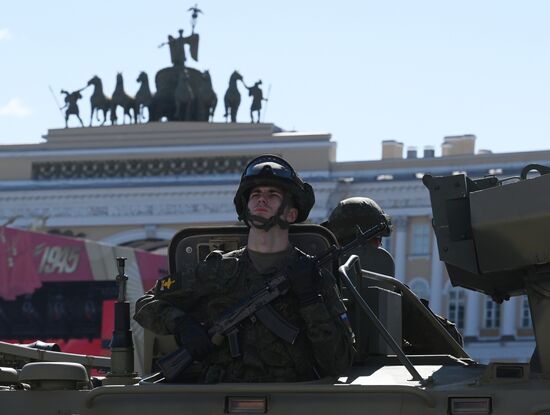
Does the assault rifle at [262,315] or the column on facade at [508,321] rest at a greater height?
the assault rifle at [262,315]

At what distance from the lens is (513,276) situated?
24.9ft

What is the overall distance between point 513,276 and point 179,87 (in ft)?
270

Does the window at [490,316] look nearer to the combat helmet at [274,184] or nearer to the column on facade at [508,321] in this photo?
the column on facade at [508,321]

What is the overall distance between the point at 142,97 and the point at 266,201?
83.3 meters

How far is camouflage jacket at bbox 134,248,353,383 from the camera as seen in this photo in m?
7.25

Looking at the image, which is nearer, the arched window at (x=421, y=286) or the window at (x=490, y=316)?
the arched window at (x=421, y=286)

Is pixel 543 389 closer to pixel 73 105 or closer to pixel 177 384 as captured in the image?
pixel 177 384

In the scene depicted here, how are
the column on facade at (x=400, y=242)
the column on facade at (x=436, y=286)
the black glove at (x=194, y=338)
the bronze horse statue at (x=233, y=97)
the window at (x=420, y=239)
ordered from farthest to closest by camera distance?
1. the bronze horse statue at (x=233, y=97)
2. the window at (x=420, y=239)
3. the column on facade at (x=400, y=242)
4. the column on facade at (x=436, y=286)
5. the black glove at (x=194, y=338)

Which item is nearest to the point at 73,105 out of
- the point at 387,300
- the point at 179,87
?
the point at 179,87

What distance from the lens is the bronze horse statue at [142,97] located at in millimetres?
89500

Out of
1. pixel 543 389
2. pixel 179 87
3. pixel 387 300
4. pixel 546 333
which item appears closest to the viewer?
pixel 543 389

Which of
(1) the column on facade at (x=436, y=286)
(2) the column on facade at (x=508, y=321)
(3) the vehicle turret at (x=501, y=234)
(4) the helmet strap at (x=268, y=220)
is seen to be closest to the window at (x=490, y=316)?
(2) the column on facade at (x=508, y=321)

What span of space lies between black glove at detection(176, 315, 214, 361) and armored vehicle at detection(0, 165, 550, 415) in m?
0.15

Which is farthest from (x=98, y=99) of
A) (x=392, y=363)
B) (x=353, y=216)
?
(x=392, y=363)
